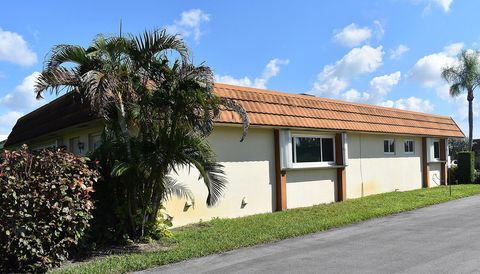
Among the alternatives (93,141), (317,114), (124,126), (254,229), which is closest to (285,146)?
(317,114)

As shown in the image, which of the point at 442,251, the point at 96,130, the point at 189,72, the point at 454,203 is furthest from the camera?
the point at 454,203

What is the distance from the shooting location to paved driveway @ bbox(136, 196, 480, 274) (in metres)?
6.88

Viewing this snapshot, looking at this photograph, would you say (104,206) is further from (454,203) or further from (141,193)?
(454,203)

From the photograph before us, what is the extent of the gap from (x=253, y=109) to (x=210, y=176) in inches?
170

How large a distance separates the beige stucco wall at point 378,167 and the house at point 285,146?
0.12ft

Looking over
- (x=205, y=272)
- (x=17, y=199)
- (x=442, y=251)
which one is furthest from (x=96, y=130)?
(x=442, y=251)

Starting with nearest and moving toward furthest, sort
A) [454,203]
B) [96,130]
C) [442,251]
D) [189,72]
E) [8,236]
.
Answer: [8,236] < [442,251] < [189,72] < [96,130] < [454,203]

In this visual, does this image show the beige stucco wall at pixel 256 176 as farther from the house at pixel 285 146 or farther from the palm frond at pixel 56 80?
the palm frond at pixel 56 80

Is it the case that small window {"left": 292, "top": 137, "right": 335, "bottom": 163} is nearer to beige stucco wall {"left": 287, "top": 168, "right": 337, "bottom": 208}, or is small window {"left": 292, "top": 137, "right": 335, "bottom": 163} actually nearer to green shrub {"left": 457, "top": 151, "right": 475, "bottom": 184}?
beige stucco wall {"left": 287, "top": 168, "right": 337, "bottom": 208}

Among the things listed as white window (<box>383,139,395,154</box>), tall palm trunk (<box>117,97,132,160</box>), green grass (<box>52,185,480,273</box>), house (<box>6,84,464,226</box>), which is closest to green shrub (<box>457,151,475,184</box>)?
house (<box>6,84,464,226</box>)

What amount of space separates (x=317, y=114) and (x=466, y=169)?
13.2m

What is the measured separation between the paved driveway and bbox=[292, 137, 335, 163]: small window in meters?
4.38

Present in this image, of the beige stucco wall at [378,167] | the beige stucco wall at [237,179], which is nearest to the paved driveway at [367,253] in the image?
the beige stucco wall at [237,179]

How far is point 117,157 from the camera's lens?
29.5 feet
